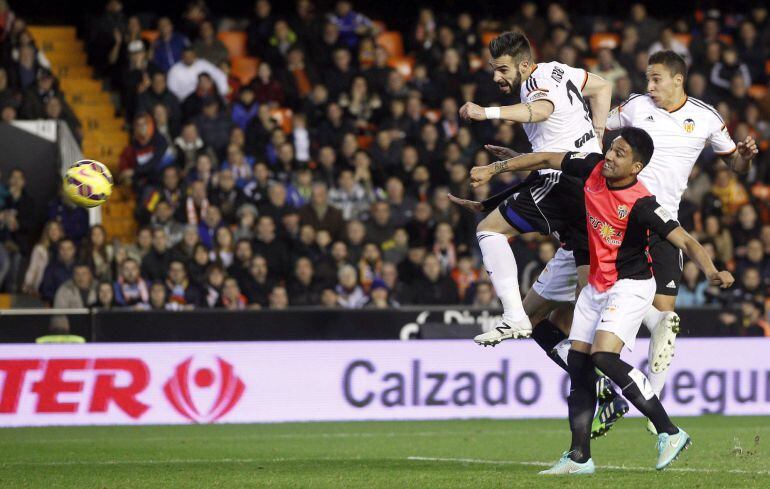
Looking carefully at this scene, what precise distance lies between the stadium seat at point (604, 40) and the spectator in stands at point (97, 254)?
9756 mm

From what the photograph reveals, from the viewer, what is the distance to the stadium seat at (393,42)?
73.8ft

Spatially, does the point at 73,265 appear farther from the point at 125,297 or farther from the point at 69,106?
the point at 69,106

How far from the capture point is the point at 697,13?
2423 cm

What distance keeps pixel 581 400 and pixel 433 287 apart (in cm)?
811

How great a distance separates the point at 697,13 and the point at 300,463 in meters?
16.5

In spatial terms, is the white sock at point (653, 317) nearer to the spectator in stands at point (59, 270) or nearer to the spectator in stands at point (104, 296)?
the spectator in stands at point (104, 296)

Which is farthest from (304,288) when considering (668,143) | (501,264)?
(668,143)

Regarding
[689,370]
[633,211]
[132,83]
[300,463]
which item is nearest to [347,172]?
[132,83]

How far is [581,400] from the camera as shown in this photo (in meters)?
8.85

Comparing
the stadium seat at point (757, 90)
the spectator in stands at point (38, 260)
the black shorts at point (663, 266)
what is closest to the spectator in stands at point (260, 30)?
the spectator in stands at point (38, 260)

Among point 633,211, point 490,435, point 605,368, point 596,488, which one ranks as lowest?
point 490,435

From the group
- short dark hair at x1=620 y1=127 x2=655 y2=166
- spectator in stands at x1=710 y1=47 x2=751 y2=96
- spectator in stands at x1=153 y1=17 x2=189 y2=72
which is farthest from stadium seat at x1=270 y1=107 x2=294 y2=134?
short dark hair at x1=620 y1=127 x2=655 y2=166

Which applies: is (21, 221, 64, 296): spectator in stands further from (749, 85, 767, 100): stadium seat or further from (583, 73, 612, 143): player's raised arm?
(749, 85, 767, 100): stadium seat

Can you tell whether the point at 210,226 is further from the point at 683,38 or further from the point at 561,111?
the point at 683,38
